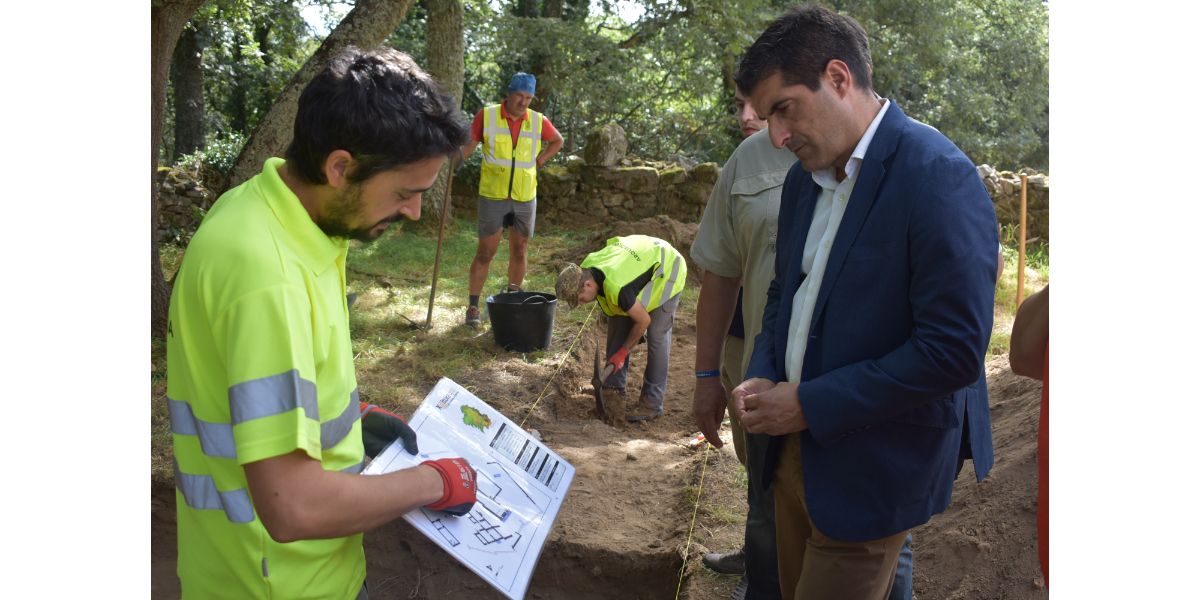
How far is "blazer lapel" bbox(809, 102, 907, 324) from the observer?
190 centimetres

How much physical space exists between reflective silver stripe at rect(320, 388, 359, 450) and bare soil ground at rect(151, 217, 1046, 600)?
2.21m

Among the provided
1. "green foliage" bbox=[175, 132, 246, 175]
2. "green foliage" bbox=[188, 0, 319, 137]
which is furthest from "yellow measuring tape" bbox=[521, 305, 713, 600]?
"green foliage" bbox=[188, 0, 319, 137]

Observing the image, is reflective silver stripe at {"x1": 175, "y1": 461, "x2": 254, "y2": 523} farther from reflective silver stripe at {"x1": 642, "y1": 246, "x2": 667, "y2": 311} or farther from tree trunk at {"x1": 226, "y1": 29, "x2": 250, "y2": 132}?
tree trunk at {"x1": 226, "y1": 29, "x2": 250, "y2": 132}

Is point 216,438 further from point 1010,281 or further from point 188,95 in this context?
point 188,95

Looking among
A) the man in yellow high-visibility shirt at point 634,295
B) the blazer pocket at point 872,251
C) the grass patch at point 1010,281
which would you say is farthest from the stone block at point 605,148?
the blazer pocket at point 872,251

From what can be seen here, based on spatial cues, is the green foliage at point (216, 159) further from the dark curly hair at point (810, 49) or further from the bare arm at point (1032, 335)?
the bare arm at point (1032, 335)

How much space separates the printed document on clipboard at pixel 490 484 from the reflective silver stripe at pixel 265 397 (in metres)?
0.43

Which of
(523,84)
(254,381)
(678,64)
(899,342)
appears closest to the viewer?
(254,381)

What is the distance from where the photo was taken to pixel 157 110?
234 inches

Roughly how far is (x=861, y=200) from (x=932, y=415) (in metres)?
0.49

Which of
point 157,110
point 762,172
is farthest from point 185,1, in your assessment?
point 762,172

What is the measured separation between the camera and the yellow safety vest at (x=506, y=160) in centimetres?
767

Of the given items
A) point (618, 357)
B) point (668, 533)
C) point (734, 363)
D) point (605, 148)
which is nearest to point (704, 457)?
point (668, 533)

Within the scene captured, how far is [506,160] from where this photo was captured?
7.67 m
